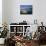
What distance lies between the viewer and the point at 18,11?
660 cm

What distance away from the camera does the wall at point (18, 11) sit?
6.57 metres

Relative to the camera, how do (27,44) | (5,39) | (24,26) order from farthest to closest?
1. (24,26)
2. (5,39)
3. (27,44)

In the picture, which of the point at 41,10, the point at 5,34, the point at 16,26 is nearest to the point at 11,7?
the point at 16,26

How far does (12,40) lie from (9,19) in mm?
3107

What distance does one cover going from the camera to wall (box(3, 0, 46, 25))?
6.57m

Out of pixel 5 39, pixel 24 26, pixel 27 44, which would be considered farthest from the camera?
pixel 24 26

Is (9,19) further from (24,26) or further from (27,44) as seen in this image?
(27,44)

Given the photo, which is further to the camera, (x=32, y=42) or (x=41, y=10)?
(x=41, y=10)

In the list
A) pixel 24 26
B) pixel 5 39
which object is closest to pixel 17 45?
pixel 5 39

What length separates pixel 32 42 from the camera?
11.1 ft

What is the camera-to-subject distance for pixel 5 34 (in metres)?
3.80

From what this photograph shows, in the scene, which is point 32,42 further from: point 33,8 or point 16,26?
point 33,8


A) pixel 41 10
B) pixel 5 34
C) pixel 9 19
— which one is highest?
pixel 41 10

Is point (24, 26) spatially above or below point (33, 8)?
below
